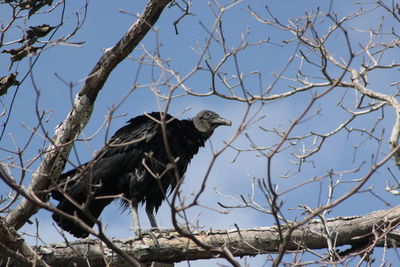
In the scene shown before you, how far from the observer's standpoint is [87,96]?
4602 mm

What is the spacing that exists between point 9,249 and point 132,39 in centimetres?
A: 163

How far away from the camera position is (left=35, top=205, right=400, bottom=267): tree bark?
451 centimetres

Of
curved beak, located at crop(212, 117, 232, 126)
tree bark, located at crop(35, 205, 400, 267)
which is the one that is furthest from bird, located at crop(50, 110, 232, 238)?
tree bark, located at crop(35, 205, 400, 267)

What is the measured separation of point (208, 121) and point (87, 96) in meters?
2.31

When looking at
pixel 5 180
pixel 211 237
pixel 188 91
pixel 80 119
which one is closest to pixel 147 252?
pixel 211 237

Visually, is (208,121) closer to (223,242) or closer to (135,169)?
(135,169)

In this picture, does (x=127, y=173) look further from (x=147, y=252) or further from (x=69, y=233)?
(x=147, y=252)

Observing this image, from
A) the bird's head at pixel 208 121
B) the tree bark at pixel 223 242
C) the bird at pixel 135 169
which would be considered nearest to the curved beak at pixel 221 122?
the bird's head at pixel 208 121

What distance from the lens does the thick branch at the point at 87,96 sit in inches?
176

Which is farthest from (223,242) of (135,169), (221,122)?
(221,122)

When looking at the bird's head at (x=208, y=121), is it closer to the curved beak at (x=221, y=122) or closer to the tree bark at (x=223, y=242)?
the curved beak at (x=221, y=122)

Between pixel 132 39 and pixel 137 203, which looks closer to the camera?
pixel 132 39

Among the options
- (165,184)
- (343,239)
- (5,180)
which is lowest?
(5,180)

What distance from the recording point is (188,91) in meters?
3.95
